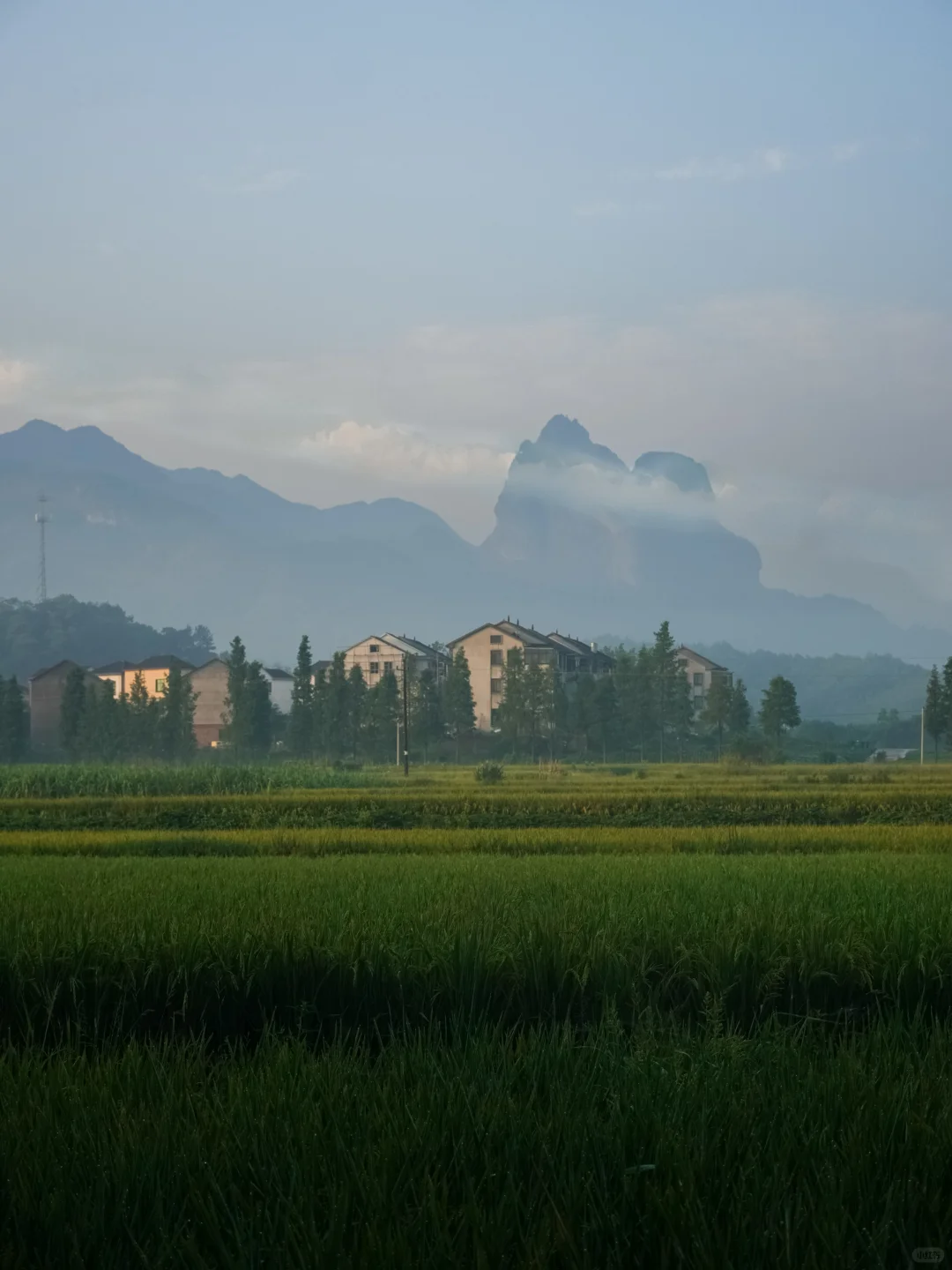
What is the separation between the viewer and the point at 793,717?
79.4 m

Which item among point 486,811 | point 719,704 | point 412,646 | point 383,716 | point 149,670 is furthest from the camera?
point 149,670

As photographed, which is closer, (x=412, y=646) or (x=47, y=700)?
(x=47, y=700)

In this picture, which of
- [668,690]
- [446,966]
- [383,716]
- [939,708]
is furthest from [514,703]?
[446,966]

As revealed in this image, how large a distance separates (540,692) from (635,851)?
62.0 meters

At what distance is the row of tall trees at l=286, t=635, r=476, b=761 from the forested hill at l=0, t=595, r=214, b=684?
87.2 meters

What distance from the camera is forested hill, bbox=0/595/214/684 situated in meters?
168

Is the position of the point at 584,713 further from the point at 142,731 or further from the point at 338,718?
the point at 142,731

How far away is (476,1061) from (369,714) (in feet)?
248

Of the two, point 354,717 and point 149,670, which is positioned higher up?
point 149,670

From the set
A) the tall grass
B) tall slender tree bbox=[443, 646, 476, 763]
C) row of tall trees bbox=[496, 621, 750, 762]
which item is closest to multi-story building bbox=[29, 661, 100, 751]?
tall slender tree bbox=[443, 646, 476, 763]

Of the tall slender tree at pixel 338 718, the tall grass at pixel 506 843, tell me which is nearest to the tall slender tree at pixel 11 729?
the tall slender tree at pixel 338 718

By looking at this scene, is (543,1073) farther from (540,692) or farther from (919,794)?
(540,692)

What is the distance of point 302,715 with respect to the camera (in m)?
82.6

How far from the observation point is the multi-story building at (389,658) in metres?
102
